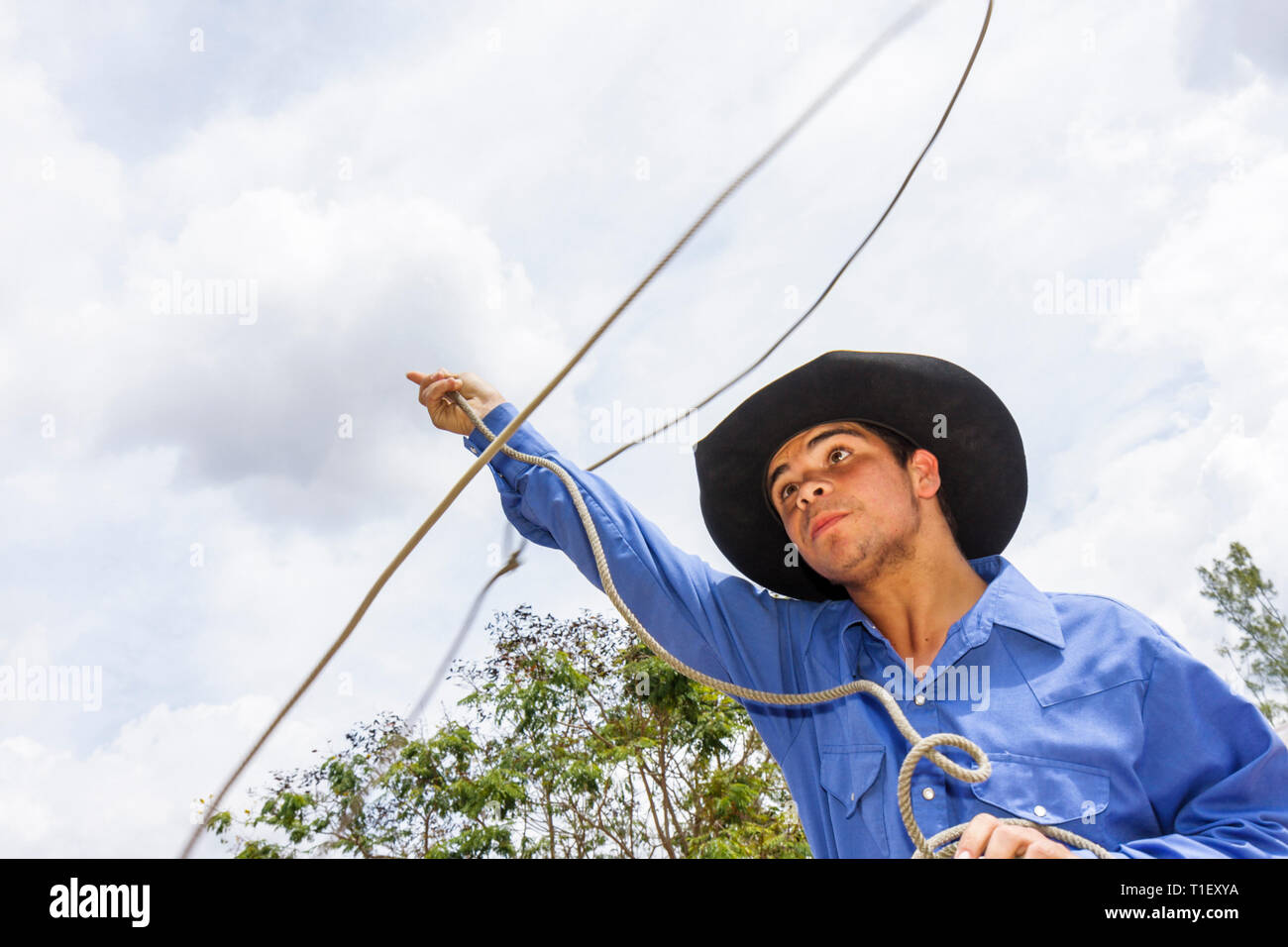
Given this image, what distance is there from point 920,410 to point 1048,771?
1028mm

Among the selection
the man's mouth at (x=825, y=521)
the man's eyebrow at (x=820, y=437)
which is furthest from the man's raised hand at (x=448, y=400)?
the man's mouth at (x=825, y=521)

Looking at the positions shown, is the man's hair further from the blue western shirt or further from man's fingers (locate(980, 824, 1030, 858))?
man's fingers (locate(980, 824, 1030, 858))

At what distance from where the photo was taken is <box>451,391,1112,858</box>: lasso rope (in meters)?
1.50

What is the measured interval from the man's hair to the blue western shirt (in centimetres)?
14

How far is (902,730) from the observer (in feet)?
5.23

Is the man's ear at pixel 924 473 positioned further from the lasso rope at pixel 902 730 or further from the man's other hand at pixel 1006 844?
the man's other hand at pixel 1006 844

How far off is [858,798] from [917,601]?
1.77ft

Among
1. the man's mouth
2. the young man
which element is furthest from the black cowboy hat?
the man's mouth

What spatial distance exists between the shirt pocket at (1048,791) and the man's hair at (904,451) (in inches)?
29.6

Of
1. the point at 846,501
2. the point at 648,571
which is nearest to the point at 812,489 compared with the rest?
the point at 846,501

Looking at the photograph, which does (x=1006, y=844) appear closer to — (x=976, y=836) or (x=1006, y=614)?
(x=976, y=836)
